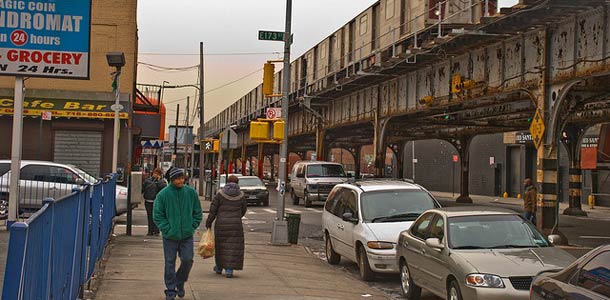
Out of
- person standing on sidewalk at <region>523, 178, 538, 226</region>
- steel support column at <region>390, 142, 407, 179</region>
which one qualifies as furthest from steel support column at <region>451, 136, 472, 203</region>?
person standing on sidewalk at <region>523, 178, 538, 226</region>

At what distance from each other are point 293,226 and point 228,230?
266 inches

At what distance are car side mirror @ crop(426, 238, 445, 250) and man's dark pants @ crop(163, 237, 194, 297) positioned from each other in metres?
3.19

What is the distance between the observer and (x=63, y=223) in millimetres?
5422

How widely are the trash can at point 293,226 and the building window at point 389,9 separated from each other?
35.6 feet

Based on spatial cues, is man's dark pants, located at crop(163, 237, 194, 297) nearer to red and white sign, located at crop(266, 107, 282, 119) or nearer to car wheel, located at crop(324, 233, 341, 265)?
car wheel, located at crop(324, 233, 341, 265)

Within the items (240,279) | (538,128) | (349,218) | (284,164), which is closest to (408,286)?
(349,218)

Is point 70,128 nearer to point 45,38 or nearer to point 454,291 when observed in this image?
point 45,38

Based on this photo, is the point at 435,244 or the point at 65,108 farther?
the point at 65,108

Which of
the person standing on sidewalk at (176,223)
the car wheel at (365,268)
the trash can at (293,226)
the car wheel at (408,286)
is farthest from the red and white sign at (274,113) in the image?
the person standing on sidewalk at (176,223)

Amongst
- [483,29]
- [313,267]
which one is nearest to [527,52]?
[483,29]

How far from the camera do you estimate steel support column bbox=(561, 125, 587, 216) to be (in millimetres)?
33906

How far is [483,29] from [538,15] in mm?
2180

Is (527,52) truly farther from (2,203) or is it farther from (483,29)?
(2,203)

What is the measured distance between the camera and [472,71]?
22172 millimetres
